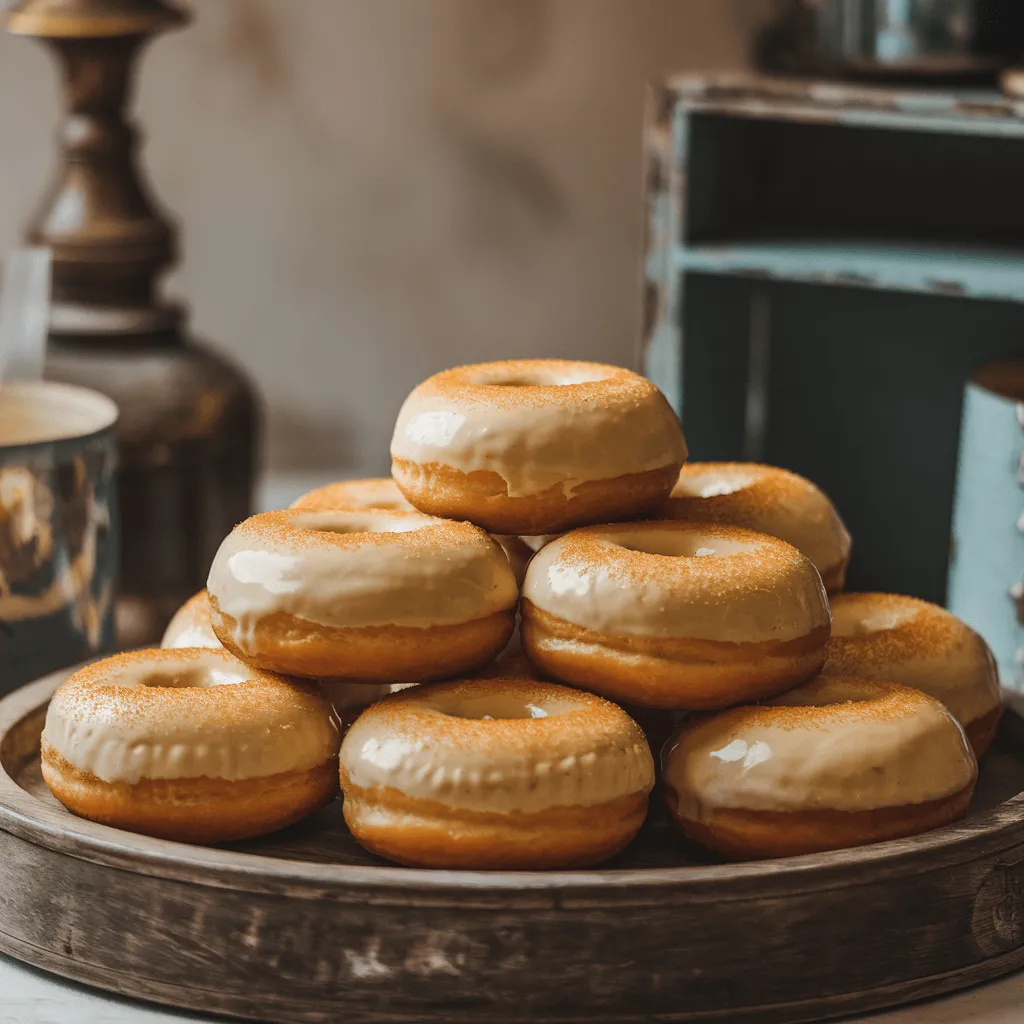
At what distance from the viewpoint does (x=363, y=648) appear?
2.19ft

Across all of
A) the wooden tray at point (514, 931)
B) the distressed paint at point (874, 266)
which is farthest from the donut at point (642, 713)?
the distressed paint at point (874, 266)

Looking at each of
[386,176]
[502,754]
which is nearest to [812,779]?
[502,754]

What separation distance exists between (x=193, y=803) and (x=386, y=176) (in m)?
→ 1.12

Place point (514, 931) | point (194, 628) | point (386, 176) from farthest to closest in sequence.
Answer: point (386, 176), point (194, 628), point (514, 931)

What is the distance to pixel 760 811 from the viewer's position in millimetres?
643

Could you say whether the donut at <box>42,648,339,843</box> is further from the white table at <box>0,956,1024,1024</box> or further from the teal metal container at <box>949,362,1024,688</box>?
the teal metal container at <box>949,362,1024,688</box>

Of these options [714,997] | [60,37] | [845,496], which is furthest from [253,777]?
[845,496]

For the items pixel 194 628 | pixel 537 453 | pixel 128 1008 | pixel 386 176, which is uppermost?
pixel 386 176

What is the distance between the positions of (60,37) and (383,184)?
54 centimetres

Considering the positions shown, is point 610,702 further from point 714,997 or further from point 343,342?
point 343,342

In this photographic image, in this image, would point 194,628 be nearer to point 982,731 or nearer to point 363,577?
point 363,577

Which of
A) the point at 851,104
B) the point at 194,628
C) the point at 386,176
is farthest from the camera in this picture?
the point at 386,176

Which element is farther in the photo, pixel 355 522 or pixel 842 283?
pixel 842 283

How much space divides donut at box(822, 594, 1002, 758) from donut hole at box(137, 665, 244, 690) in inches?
11.1
